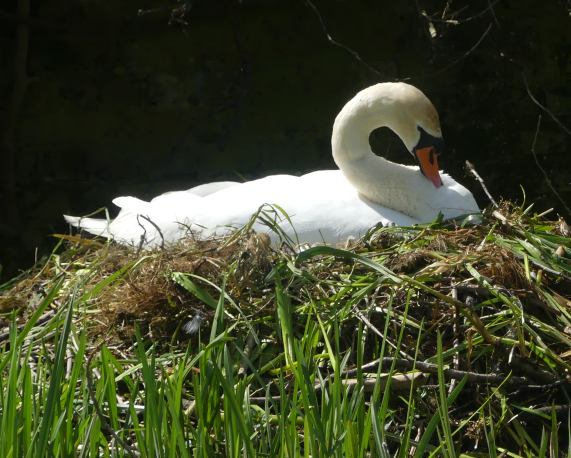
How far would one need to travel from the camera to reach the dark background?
5.35 meters

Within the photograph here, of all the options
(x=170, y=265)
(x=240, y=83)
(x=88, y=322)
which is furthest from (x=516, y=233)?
(x=240, y=83)

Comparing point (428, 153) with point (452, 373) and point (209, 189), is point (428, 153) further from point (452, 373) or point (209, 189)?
point (452, 373)

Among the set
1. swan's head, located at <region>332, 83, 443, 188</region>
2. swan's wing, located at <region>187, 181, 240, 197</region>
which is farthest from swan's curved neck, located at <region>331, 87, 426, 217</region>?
swan's wing, located at <region>187, 181, 240, 197</region>

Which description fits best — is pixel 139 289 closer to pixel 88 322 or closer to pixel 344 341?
pixel 88 322

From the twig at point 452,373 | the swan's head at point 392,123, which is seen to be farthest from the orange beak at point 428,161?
the twig at point 452,373

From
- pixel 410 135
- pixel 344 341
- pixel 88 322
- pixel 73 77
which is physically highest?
pixel 73 77

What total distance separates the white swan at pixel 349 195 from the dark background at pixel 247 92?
1301 millimetres

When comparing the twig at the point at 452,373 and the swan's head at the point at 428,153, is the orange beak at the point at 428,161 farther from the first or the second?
the twig at the point at 452,373

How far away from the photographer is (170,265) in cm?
267

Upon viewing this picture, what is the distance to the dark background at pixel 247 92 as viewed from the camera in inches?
211

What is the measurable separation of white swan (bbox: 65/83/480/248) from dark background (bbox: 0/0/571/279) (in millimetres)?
1301

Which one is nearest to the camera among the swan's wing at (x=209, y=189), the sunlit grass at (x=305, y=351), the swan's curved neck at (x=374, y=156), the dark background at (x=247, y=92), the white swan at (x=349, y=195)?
the sunlit grass at (x=305, y=351)

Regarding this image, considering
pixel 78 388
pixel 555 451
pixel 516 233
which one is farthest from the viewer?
pixel 516 233

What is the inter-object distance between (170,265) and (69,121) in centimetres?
291
